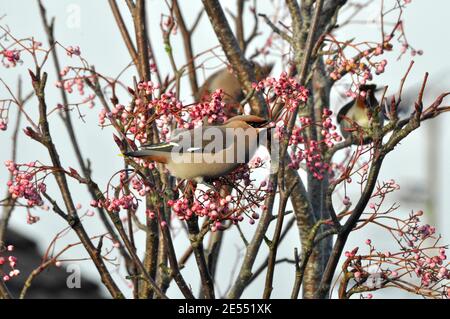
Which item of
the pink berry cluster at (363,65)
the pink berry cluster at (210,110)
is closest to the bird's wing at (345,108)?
the pink berry cluster at (363,65)

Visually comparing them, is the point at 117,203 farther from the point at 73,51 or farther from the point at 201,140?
the point at 73,51

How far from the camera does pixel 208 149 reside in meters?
2.71

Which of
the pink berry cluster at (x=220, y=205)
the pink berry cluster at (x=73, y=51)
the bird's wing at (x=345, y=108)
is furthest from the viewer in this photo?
the bird's wing at (x=345, y=108)

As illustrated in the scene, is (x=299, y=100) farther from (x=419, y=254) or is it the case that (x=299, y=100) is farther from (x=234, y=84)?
(x=234, y=84)

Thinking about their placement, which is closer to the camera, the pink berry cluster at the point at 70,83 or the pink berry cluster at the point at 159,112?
the pink berry cluster at the point at 159,112

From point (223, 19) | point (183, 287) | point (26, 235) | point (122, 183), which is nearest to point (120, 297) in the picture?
point (183, 287)

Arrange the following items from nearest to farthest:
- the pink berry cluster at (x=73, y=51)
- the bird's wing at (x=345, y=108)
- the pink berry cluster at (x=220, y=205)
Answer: the pink berry cluster at (x=220, y=205) → the pink berry cluster at (x=73, y=51) → the bird's wing at (x=345, y=108)

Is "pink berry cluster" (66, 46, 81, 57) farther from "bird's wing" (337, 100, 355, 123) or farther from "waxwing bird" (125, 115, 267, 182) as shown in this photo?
"bird's wing" (337, 100, 355, 123)

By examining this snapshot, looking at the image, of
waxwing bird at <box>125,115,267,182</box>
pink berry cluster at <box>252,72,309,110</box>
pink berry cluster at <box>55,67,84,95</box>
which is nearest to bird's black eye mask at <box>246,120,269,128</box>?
waxwing bird at <box>125,115,267,182</box>

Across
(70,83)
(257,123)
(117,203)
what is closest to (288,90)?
(257,123)

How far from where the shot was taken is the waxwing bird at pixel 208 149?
263 cm

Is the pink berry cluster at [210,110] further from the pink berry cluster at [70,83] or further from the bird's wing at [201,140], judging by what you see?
the pink berry cluster at [70,83]

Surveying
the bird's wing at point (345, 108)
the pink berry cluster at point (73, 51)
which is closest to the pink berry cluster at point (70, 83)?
the pink berry cluster at point (73, 51)

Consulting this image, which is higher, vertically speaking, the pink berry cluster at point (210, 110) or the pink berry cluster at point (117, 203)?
the pink berry cluster at point (210, 110)
